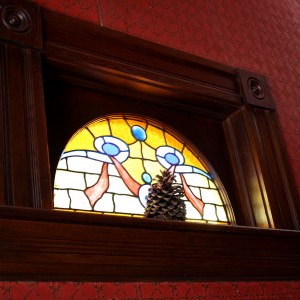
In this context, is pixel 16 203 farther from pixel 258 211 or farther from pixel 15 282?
pixel 258 211

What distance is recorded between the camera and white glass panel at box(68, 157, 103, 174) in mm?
2522

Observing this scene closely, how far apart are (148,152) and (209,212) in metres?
0.47

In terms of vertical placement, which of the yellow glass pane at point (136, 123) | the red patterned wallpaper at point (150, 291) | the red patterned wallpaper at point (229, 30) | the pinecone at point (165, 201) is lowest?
the red patterned wallpaper at point (150, 291)

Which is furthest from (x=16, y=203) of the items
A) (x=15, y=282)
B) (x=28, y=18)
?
(x=28, y=18)

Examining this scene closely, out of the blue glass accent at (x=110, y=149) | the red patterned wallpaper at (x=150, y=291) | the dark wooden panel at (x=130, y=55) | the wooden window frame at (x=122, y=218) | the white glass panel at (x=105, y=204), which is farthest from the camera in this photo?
the blue glass accent at (x=110, y=149)

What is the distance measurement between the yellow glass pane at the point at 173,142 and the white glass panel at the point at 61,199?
0.78 metres

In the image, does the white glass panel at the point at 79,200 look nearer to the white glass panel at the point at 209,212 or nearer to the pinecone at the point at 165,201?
the pinecone at the point at 165,201

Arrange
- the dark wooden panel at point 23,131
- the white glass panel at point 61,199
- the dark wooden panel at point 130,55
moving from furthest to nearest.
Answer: the dark wooden panel at point 130,55, the white glass panel at point 61,199, the dark wooden panel at point 23,131

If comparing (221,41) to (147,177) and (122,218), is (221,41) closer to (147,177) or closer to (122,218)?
(147,177)

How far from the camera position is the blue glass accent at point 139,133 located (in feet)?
9.37

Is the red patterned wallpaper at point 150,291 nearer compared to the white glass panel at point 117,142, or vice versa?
the red patterned wallpaper at point 150,291

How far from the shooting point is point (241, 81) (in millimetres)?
3256

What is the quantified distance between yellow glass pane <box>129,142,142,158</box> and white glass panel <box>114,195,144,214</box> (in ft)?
0.87

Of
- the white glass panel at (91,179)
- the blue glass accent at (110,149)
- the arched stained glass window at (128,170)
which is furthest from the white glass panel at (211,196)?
the white glass panel at (91,179)
